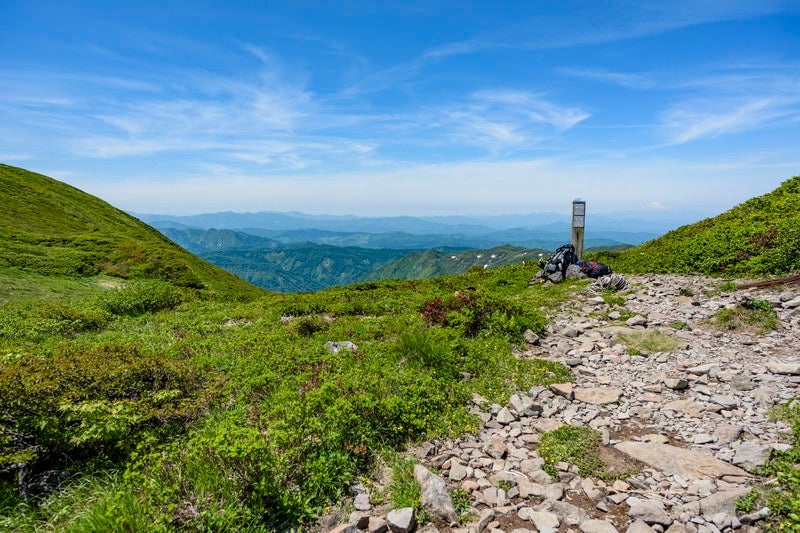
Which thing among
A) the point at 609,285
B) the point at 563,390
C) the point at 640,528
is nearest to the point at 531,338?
the point at 563,390

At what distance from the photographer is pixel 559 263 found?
17969 mm

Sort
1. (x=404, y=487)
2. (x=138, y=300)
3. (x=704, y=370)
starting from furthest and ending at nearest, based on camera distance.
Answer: (x=138, y=300) < (x=704, y=370) < (x=404, y=487)

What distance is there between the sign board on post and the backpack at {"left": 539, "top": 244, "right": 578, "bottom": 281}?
30cm

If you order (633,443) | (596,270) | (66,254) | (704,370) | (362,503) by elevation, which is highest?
(596,270)

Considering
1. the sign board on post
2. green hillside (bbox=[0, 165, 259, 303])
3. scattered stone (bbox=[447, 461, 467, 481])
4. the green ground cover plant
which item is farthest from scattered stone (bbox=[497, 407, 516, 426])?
green hillside (bbox=[0, 165, 259, 303])

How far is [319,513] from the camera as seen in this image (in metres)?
4.86

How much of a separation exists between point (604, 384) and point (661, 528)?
4.14 metres

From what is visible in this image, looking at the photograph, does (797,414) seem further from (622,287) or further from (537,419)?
(622,287)

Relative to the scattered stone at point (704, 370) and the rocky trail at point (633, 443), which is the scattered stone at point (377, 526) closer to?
the rocky trail at point (633, 443)

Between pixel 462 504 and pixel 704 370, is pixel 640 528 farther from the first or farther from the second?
pixel 704 370

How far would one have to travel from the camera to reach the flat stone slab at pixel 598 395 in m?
7.31

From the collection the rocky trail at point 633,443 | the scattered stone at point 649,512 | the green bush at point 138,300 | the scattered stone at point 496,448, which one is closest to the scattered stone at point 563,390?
the rocky trail at point 633,443

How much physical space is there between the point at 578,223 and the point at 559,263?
256 cm

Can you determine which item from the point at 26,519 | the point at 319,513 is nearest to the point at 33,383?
the point at 26,519
